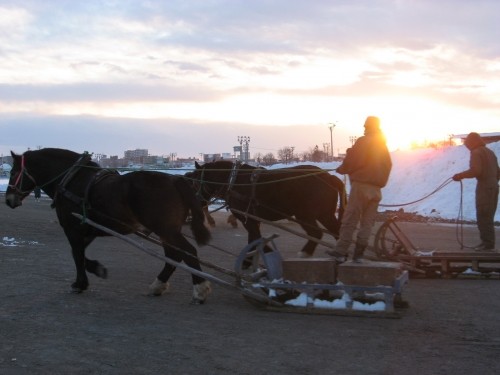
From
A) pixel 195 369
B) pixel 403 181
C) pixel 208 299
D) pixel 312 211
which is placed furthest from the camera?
pixel 403 181

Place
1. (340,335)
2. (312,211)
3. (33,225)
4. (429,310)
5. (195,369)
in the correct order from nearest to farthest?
(195,369), (340,335), (429,310), (312,211), (33,225)

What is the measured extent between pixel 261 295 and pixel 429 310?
6.65 feet

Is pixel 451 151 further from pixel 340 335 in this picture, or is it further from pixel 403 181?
pixel 340 335

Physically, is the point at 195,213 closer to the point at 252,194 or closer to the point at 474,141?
the point at 252,194

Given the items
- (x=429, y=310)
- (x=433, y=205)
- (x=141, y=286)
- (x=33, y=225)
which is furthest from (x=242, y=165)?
(x=433, y=205)

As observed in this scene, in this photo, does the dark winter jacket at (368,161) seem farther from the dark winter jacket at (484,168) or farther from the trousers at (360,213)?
the dark winter jacket at (484,168)

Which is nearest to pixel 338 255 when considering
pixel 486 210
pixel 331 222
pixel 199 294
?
pixel 199 294

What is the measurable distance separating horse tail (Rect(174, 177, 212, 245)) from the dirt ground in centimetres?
86

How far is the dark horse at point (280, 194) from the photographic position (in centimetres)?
888

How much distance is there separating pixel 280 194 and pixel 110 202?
9.70ft

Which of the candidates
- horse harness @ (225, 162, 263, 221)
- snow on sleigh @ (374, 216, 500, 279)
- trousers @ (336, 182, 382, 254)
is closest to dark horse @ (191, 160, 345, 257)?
horse harness @ (225, 162, 263, 221)

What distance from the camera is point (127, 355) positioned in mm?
4867

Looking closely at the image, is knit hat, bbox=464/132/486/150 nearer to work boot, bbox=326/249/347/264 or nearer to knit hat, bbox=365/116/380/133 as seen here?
knit hat, bbox=365/116/380/133

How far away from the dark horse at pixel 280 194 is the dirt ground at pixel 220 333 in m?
1.60
